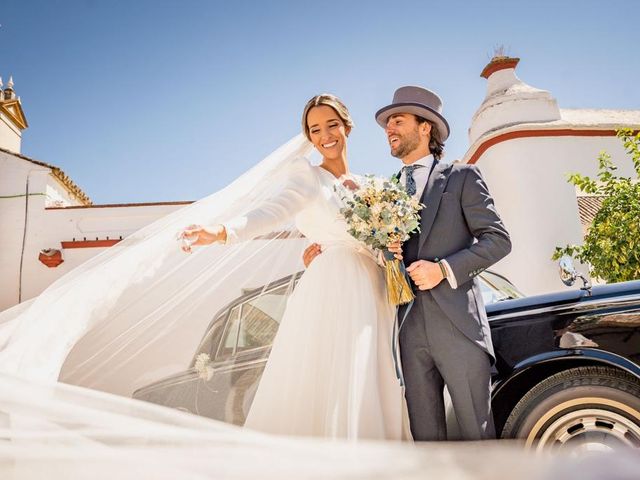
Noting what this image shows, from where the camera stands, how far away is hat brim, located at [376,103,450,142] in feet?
8.61

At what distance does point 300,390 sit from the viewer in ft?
7.52

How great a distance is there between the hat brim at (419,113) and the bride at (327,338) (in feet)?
1.66

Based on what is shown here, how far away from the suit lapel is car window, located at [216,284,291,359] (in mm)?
1096

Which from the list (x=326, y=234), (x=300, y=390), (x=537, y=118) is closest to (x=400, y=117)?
(x=326, y=234)

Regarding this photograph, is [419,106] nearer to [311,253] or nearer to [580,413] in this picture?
[311,253]

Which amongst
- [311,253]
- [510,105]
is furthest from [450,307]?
[510,105]

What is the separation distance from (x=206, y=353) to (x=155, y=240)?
1079mm

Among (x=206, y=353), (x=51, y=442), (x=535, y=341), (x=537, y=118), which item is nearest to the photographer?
(x=51, y=442)

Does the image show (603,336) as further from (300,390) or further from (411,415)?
(300,390)

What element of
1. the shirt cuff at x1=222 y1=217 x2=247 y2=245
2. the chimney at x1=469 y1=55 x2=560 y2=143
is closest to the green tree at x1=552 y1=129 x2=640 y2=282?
the chimney at x1=469 y1=55 x2=560 y2=143

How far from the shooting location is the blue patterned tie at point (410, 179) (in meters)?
2.60

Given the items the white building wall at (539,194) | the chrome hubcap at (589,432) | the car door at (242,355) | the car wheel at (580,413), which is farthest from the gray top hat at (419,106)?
the white building wall at (539,194)

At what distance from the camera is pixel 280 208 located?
8.50 ft

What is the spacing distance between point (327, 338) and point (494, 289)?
1.36m
